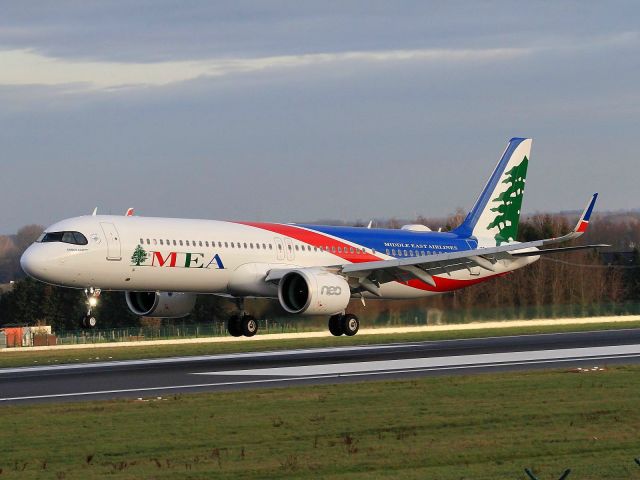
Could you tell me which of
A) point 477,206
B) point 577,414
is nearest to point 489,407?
point 577,414

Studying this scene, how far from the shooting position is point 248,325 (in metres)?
55.2

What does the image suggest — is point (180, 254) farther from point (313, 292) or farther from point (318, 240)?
point (318, 240)

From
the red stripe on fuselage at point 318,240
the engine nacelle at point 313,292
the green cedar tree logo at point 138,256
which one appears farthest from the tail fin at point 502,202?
the green cedar tree logo at point 138,256

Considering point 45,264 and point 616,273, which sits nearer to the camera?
point 45,264

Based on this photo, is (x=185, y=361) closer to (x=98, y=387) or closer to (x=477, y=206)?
(x=98, y=387)

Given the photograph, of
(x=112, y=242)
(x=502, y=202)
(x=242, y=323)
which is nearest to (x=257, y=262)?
(x=242, y=323)

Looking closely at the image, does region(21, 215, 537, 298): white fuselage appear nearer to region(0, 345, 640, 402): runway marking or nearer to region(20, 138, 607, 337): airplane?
region(20, 138, 607, 337): airplane

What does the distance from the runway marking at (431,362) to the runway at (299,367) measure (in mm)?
31

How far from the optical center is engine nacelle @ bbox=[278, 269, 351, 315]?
49344mm

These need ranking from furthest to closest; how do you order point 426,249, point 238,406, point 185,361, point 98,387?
point 426,249, point 185,361, point 98,387, point 238,406

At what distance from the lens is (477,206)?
214 feet

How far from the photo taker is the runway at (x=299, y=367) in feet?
116

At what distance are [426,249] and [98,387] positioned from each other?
2640cm

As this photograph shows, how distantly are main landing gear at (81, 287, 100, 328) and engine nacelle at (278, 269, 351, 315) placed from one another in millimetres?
7444
